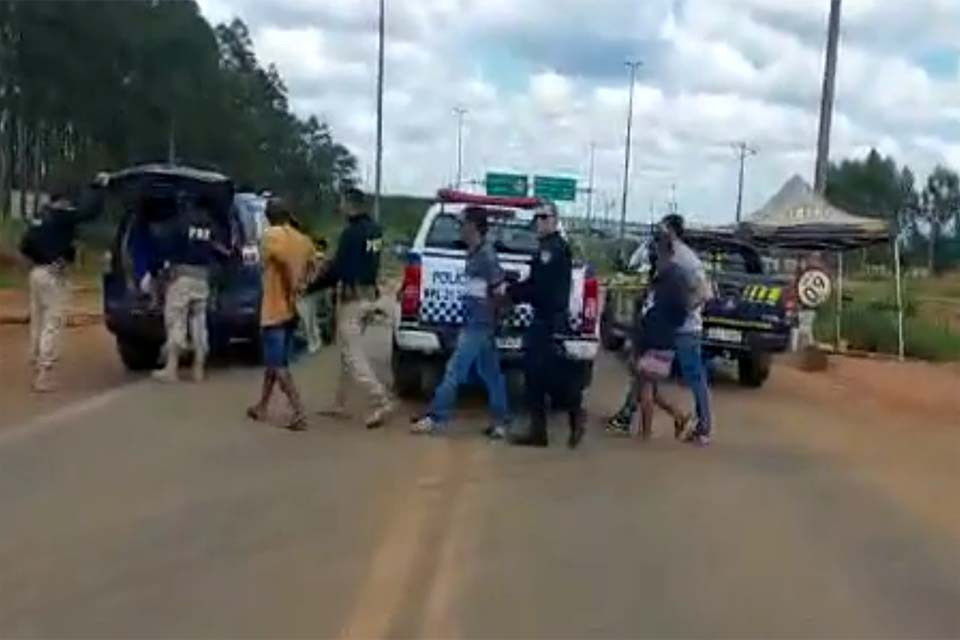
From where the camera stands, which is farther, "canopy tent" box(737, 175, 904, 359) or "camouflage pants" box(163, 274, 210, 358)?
"canopy tent" box(737, 175, 904, 359)

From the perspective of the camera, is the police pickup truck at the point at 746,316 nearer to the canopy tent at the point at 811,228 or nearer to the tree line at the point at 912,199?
Result: the canopy tent at the point at 811,228

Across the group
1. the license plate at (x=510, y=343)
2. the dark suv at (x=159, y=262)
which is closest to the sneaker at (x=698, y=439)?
the license plate at (x=510, y=343)

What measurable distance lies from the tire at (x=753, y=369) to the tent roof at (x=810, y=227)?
573cm

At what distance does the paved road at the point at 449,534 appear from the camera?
7.43 m

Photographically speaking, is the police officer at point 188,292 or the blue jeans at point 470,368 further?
the police officer at point 188,292

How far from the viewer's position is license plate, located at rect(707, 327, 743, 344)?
65.7 feet

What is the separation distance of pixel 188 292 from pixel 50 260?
1.73m

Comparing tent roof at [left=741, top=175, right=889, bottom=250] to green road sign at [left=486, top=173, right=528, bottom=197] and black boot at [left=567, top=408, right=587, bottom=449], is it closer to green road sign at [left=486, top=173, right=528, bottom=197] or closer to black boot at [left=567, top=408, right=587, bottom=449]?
black boot at [left=567, top=408, right=587, bottom=449]

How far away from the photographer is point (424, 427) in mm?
13766

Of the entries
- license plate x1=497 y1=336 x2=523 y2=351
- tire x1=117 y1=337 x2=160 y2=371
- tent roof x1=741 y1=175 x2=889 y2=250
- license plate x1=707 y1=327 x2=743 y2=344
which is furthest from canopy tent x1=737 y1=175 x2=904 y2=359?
license plate x1=497 y1=336 x2=523 y2=351

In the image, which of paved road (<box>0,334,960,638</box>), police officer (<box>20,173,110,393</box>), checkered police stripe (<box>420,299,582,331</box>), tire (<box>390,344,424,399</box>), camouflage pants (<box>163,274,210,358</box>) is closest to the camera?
paved road (<box>0,334,960,638</box>)

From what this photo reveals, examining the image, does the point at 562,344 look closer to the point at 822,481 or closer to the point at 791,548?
the point at 822,481

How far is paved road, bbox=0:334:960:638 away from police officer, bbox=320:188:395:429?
1.39 feet

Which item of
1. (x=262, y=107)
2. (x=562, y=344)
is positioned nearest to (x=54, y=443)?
(x=562, y=344)
